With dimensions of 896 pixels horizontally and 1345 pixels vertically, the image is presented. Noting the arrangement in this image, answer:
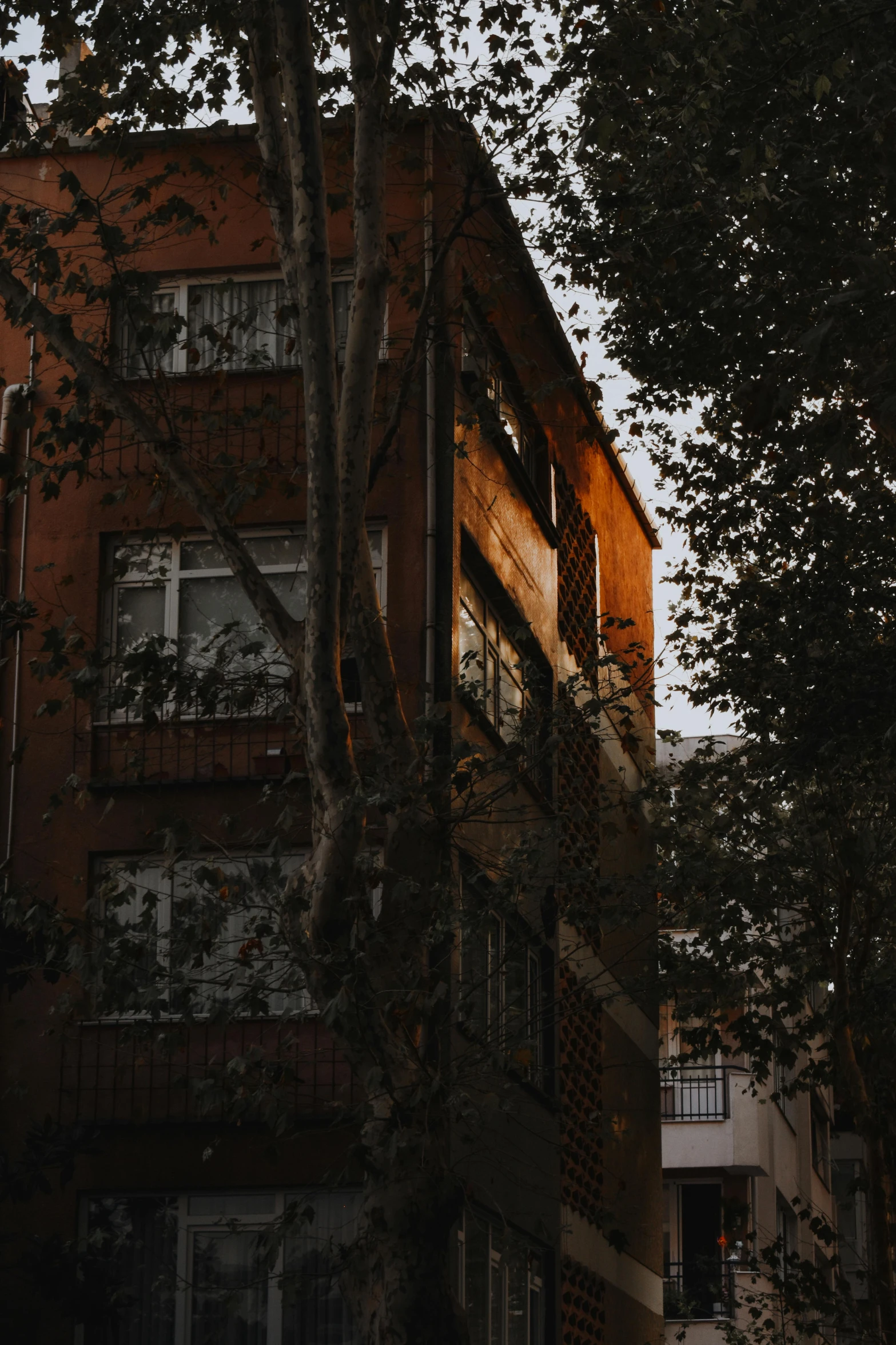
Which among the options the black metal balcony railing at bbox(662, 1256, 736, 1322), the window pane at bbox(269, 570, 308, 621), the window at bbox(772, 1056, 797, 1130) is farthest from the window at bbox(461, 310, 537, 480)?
the black metal balcony railing at bbox(662, 1256, 736, 1322)

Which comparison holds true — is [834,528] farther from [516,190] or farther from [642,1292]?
[642,1292]

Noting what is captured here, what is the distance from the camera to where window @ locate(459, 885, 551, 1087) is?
41.6 feet

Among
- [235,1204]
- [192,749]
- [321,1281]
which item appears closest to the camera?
[321,1281]

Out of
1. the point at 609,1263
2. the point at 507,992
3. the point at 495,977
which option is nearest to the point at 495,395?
the point at 495,977

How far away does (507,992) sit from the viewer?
1355cm

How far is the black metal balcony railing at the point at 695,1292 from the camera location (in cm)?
3450

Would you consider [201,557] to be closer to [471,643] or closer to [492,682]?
[471,643]

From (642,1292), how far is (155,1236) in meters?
11.6

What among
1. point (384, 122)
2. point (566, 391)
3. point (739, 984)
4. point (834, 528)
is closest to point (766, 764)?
point (834, 528)

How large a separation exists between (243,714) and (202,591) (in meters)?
1.24

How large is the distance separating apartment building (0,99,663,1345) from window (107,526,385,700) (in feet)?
0.09

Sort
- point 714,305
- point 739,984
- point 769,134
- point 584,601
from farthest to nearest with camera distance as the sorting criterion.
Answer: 1. point 584,601
2. point 739,984
3. point 714,305
4. point 769,134

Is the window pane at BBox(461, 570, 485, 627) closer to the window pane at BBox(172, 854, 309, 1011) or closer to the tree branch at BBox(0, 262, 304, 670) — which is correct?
the window pane at BBox(172, 854, 309, 1011)

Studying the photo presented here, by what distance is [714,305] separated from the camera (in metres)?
16.8
